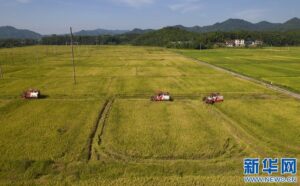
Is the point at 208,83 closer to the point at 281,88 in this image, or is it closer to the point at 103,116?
the point at 281,88

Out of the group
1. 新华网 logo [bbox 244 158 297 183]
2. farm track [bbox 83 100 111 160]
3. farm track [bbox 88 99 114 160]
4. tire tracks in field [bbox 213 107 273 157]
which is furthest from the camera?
farm track [bbox 88 99 114 160]

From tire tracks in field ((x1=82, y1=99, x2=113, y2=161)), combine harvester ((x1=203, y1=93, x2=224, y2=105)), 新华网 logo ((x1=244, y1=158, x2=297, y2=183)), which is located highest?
combine harvester ((x1=203, y1=93, x2=224, y2=105))

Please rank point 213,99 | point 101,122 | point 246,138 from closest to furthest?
point 246,138, point 101,122, point 213,99

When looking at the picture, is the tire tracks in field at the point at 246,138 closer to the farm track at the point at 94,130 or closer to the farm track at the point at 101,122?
the farm track at the point at 101,122

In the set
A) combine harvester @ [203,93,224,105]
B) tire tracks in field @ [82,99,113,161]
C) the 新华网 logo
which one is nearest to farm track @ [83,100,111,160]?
tire tracks in field @ [82,99,113,161]

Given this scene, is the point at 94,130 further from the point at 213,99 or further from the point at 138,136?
the point at 213,99

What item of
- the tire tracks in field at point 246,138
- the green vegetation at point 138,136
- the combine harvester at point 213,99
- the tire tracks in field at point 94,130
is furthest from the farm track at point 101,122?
the combine harvester at point 213,99

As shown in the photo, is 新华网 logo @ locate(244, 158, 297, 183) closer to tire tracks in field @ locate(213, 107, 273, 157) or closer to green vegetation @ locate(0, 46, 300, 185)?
green vegetation @ locate(0, 46, 300, 185)

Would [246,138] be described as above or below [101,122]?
below

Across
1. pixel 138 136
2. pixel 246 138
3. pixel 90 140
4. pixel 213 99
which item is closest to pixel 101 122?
pixel 90 140
